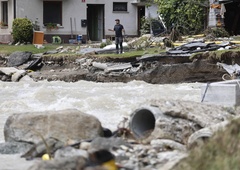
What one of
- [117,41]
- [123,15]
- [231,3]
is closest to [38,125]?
[117,41]

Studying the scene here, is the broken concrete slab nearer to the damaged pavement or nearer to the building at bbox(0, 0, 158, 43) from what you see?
the damaged pavement

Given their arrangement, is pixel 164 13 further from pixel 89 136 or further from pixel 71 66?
pixel 89 136

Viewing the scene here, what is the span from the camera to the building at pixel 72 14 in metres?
40.8

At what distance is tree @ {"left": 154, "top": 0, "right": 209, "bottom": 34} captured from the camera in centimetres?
3547

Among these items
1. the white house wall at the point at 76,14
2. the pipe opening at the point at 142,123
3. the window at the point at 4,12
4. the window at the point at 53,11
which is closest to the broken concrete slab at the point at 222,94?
the pipe opening at the point at 142,123

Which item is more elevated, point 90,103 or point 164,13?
point 164,13

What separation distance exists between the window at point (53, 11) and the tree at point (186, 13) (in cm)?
748

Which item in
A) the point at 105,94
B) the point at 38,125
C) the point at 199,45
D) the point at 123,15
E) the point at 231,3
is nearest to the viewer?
the point at 38,125

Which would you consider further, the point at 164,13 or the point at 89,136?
the point at 164,13

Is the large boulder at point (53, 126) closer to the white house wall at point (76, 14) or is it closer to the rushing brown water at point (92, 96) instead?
the rushing brown water at point (92, 96)

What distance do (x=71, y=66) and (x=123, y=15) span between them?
1307 centimetres

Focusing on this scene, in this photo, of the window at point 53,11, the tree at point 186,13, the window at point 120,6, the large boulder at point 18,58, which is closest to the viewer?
the large boulder at point 18,58

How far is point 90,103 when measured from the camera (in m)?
19.6

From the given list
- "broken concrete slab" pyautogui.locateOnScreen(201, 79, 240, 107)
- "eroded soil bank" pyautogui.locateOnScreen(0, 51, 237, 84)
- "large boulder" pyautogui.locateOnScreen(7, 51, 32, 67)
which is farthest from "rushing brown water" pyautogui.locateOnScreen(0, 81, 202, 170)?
"large boulder" pyautogui.locateOnScreen(7, 51, 32, 67)
